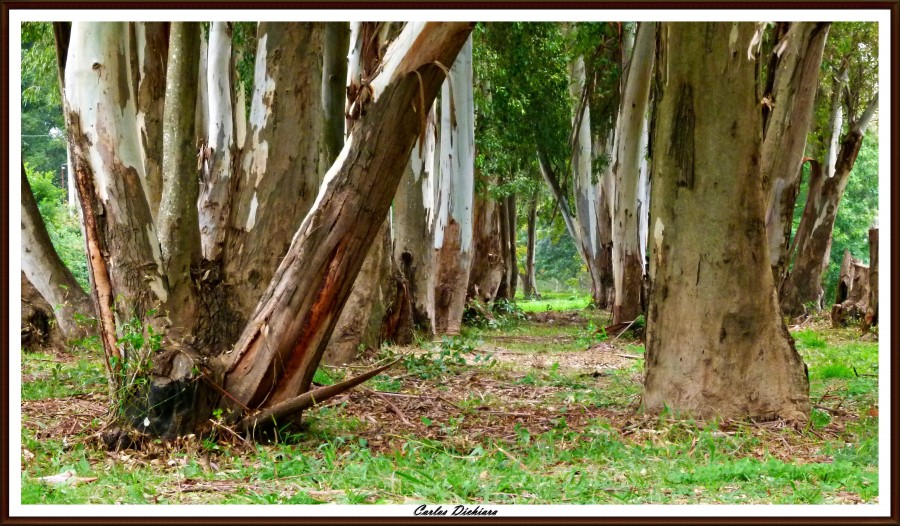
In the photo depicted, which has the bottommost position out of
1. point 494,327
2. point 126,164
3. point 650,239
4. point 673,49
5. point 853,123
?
point 494,327

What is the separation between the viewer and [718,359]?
573 cm

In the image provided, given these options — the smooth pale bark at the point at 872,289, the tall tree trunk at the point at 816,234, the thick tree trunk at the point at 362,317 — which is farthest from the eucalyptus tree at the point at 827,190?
the thick tree trunk at the point at 362,317

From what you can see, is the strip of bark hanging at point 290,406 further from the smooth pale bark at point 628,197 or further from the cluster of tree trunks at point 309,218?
the smooth pale bark at point 628,197

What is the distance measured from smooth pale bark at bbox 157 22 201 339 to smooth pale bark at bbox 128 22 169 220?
1.84 m

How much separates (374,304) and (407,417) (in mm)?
4141

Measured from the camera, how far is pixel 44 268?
9477 millimetres

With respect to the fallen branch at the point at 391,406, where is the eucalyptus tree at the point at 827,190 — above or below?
above

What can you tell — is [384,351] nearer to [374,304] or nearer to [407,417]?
[374,304]

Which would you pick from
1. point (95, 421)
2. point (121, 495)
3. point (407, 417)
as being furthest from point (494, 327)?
point (121, 495)

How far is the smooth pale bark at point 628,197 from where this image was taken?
13.1 meters

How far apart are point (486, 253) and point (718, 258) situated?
588 inches

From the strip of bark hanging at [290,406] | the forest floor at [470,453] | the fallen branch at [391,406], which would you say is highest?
the strip of bark hanging at [290,406]

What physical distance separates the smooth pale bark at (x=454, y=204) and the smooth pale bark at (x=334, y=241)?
321 inches

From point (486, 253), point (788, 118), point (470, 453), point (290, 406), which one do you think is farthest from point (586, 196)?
point (290, 406)
